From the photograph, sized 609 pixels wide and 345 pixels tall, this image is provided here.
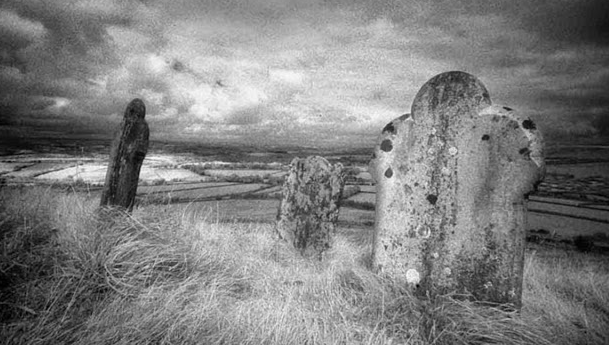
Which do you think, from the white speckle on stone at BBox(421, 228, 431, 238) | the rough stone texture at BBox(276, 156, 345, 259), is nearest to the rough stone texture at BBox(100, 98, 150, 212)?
the rough stone texture at BBox(276, 156, 345, 259)

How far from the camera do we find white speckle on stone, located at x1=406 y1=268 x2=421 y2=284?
10.9ft

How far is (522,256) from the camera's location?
10.2 ft

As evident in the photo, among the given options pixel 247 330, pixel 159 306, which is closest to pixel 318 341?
pixel 247 330

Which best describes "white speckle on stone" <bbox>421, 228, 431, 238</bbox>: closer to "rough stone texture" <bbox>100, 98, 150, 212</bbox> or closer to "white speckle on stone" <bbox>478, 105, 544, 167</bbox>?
"white speckle on stone" <bbox>478, 105, 544, 167</bbox>

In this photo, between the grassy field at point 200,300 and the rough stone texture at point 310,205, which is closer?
the grassy field at point 200,300

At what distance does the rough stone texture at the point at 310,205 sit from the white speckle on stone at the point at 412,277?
6.40 ft

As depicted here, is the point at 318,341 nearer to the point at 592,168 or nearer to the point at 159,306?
the point at 159,306

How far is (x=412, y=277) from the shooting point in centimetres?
333

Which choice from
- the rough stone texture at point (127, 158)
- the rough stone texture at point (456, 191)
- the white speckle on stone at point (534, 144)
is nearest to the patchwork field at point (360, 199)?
the rough stone texture at point (127, 158)

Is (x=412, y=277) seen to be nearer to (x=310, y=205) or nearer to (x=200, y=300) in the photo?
(x=200, y=300)

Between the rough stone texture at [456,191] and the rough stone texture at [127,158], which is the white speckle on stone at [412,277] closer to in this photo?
the rough stone texture at [456,191]

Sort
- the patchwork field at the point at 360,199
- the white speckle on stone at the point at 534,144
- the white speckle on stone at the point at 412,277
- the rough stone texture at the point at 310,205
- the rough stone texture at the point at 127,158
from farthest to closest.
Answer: the patchwork field at the point at 360,199 < the rough stone texture at the point at 310,205 < the rough stone texture at the point at 127,158 < the white speckle on stone at the point at 412,277 < the white speckle on stone at the point at 534,144

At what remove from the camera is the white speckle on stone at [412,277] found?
10.9ft

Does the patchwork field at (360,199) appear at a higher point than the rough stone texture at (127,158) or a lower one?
lower
